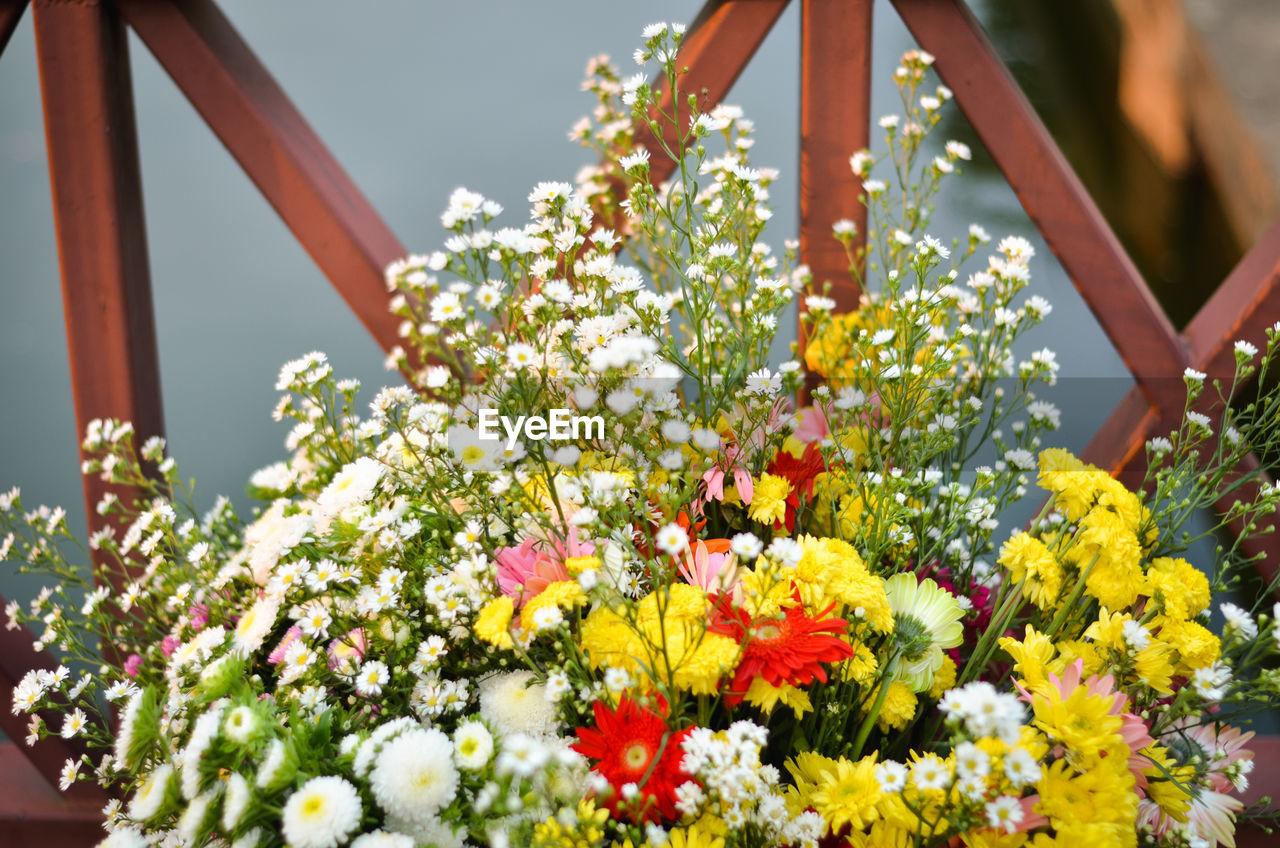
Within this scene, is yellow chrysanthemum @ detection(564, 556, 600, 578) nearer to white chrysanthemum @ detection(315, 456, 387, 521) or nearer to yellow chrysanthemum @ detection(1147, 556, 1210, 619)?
white chrysanthemum @ detection(315, 456, 387, 521)

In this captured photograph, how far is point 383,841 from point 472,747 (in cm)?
7

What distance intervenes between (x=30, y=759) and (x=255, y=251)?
1010 mm

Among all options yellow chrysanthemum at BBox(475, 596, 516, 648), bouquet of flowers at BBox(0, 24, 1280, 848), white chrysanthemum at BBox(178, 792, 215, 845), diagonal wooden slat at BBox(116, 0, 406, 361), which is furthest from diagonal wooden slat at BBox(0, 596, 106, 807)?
yellow chrysanthemum at BBox(475, 596, 516, 648)

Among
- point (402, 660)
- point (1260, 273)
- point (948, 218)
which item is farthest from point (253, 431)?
point (1260, 273)

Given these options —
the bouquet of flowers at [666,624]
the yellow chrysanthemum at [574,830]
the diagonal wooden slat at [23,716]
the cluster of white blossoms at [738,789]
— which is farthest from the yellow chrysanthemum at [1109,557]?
the diagonal wooden slat at [23,716]

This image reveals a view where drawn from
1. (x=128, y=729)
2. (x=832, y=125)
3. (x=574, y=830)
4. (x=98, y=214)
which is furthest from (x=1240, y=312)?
(x=98, y=214)

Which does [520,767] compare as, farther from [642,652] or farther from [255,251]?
[255,251]

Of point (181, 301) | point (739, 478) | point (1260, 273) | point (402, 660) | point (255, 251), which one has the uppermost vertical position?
point (255, 251)

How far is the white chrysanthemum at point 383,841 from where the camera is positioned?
433mm

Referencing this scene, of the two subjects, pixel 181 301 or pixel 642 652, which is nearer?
pixel 642 652

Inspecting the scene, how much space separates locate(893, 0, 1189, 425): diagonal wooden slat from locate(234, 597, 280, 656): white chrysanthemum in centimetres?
89

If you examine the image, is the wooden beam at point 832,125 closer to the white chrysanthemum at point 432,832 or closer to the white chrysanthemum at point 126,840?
the white chrysanthemum at point 432,832

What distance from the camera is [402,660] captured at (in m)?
0.59

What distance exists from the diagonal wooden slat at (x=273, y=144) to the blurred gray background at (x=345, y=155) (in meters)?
0.62
